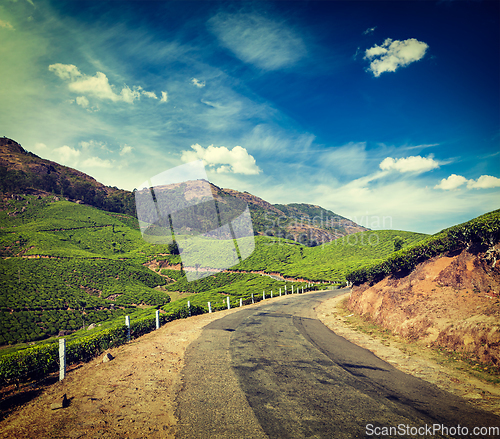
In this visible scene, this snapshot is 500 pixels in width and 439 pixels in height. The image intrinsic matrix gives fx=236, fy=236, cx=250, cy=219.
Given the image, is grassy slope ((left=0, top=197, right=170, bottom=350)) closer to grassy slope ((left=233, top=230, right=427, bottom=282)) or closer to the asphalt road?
the asphalt road

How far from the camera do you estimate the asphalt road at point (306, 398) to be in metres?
4.79

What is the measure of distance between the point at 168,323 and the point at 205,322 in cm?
279

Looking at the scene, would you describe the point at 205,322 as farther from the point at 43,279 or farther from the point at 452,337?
the point at 43,279

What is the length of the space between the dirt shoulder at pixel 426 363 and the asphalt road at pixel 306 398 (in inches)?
18.6

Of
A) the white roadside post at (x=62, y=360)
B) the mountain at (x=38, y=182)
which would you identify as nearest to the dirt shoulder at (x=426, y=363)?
the white roadside post at (x=62, y=360)

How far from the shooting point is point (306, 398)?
6043 millimetres

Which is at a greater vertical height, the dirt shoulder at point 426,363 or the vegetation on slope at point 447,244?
the vegetation on slope at point 447,244

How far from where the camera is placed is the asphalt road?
479 cm

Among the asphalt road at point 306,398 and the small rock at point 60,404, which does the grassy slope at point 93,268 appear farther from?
the small rock at point 60,404

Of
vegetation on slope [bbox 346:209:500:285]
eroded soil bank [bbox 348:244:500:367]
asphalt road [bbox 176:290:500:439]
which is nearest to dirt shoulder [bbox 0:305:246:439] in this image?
asphalt road [bbox 176:290:500:439]

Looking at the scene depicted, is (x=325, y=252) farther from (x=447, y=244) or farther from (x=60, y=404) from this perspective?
(x=60, y=404)

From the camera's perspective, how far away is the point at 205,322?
17.1 m

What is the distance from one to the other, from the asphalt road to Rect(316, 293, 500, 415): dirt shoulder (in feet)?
1.55

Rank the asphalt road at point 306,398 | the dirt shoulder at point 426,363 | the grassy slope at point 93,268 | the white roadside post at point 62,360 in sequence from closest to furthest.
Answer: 1. the asphalt road at point 306,398
2. the dirt shoulder at point 426,363
3. the white roadside post at point 62,360
4. the grassy slope at point 93,268
